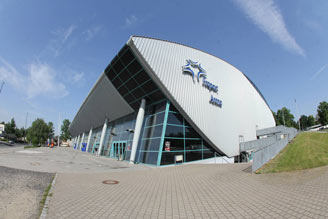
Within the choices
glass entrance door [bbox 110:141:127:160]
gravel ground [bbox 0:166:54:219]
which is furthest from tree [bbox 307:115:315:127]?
gravel ground [bbox 0:166:54:219]

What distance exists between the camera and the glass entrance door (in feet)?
78.5

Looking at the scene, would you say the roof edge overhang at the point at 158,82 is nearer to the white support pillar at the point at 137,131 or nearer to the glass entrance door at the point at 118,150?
the white support pillar at the point at 137,131

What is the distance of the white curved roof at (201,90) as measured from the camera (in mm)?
17281

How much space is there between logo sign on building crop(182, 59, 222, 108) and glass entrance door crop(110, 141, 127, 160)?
13.2 m

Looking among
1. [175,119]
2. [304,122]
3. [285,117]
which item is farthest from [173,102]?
[304,122]

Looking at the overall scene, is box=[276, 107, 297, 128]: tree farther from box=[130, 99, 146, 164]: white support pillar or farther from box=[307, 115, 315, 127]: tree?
box=[130, 99, 146, 164]: white support pillar

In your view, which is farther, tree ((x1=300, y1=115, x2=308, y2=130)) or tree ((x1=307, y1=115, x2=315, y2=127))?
tree ((x1=300, y1=115, x2=308, y2=130))

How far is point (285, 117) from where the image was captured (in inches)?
3428

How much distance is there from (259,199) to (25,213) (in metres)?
7.40

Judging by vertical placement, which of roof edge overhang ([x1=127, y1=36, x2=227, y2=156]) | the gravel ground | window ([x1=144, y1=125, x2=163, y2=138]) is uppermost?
roof edge overhang ([x1=127, y1=36, x2=227, y2=156])

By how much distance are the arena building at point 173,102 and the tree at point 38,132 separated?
52.2m

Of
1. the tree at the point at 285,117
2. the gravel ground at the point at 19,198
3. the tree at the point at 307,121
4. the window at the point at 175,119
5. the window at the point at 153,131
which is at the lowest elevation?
the gravel ground at the point at 19,198

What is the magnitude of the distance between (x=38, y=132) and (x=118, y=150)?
54.0 m

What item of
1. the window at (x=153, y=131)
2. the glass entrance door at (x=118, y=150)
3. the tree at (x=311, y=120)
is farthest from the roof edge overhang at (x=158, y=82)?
the tree at (x=311, y=120)
